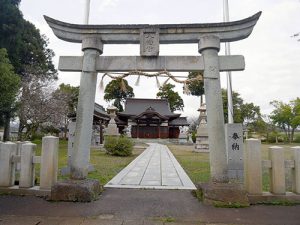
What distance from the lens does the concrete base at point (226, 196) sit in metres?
5.45

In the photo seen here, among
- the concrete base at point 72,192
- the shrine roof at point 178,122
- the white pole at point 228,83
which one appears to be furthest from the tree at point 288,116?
the concrete base at point 72,192

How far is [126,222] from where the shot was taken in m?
4.40

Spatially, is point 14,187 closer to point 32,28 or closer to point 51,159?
point 51,159

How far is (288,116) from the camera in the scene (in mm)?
49969

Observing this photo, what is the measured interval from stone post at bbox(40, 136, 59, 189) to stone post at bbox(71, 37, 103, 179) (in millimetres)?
484

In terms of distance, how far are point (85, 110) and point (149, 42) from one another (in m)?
2.34

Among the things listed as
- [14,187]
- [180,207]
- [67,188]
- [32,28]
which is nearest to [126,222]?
[180,207]

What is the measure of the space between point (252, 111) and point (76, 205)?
5173 centimetres

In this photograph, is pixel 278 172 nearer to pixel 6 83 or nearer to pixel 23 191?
pixel 23 191

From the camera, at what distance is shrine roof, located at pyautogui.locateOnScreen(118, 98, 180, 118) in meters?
51.2

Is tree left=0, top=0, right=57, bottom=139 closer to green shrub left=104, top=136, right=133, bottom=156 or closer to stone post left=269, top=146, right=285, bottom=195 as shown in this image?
green shrub left=104, top=136, right=133, bottom=156

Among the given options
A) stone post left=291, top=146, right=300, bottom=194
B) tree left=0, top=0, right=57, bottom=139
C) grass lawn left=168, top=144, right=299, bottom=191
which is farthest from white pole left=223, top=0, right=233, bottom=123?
tree left=0, top=0, right=57, bottom=139

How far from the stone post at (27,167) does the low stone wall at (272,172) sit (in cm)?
523

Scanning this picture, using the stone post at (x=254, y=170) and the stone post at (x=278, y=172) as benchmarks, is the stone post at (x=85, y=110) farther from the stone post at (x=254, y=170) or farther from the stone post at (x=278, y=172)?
the stone post at (x=278, y=172)
